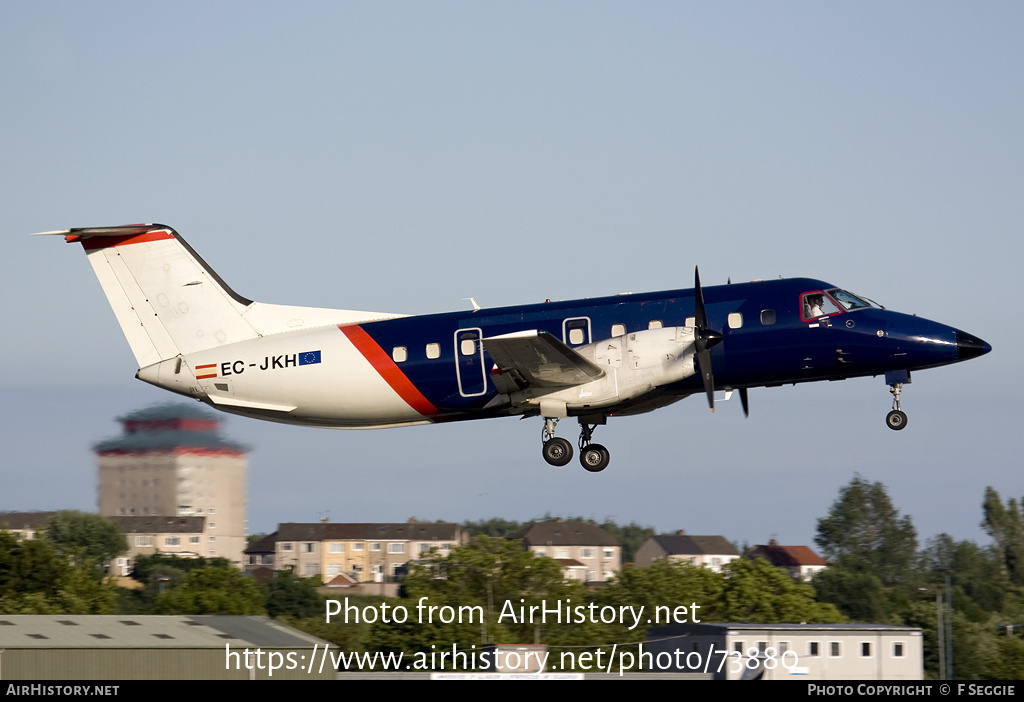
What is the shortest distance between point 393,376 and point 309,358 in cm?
163

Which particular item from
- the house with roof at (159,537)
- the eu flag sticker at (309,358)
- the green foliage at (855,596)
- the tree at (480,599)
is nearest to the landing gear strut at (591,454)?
the eu flag sticker at (309,358)

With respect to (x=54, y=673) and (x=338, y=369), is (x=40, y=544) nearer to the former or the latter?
(x=54, y=673)

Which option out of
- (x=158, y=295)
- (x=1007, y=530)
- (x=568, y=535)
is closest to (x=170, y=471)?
(x=158, y=295)

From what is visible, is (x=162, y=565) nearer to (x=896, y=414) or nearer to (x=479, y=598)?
(x=479, y=598)

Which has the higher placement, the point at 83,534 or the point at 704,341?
the point at 704,341

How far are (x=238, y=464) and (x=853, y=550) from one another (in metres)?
60.7

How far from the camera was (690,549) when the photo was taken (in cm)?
9931

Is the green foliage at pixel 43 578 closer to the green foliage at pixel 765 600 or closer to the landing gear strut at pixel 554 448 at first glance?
the green foliage at pixel 765 600

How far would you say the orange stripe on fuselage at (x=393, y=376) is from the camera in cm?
2083

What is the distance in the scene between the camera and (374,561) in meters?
76.2

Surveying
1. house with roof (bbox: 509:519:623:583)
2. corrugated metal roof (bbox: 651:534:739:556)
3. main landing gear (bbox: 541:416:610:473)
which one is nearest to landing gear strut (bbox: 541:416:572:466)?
main landing gear (bbox: 541:416:610:473)

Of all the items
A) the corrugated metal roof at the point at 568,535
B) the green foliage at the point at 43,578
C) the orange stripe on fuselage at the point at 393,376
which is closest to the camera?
the orange stripe on fuselage at the point at 393,376

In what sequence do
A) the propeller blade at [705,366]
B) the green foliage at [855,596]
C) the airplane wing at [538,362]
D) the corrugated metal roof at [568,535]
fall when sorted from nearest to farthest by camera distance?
the airplane wing at [538,362] < the propeller blade at [705,366] < the green foliage at [855,596] < the corrugated metal roof at [568,535]

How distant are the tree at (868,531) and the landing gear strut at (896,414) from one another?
73147mm
